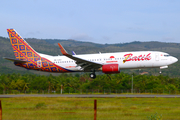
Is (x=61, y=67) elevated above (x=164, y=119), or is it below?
above

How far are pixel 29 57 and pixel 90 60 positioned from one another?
34.2ft

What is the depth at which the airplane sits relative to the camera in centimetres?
3772

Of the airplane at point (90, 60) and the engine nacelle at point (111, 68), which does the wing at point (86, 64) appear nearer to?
the airplane at point (90, 60)

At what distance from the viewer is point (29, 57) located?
43062 mm

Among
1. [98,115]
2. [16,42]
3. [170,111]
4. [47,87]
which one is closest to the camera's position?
[98,115]

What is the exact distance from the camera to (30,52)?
4347cm

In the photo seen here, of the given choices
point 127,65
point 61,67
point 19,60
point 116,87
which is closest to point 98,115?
point 127,65

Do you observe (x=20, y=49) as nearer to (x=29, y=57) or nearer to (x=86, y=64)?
(x=29, y=57)

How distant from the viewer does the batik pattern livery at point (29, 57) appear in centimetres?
4178

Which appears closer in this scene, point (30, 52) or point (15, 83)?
point (30, 52)

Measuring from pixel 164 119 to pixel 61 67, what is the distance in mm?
26788

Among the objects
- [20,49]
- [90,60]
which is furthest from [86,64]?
[20,49]

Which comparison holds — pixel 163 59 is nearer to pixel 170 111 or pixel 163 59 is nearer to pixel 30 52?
pixel 170 111

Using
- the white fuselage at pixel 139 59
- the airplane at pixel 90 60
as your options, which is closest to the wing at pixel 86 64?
the airplane at pixel 90 60
